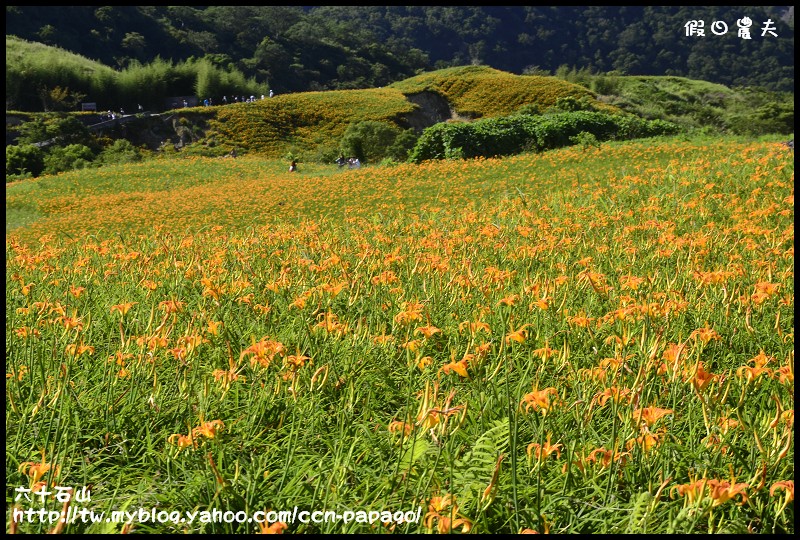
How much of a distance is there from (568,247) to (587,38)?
468 feet

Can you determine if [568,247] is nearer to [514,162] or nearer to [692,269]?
[692,269]

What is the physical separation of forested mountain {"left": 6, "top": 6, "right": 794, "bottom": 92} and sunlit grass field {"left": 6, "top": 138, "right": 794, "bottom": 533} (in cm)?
1645

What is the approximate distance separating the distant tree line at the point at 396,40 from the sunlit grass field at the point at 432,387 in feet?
50.0

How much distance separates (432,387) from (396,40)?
120 meters

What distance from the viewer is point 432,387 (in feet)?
6.56

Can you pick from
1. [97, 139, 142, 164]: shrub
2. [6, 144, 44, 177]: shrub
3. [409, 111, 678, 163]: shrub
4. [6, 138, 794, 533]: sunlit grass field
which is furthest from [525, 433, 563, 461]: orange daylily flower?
[97, 139, 142, 164]: shrub

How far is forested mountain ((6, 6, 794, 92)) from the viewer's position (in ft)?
201

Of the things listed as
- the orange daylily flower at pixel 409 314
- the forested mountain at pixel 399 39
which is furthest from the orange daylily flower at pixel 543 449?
the forested mountain at pixel 399 39

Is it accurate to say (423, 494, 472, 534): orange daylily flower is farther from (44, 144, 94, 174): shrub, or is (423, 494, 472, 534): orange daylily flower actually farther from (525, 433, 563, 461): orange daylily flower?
(44, 144, 94, 174): shrub

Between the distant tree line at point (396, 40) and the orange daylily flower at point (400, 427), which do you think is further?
the distant tree line at point (396, 40)

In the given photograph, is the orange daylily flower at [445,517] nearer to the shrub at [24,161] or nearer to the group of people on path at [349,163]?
the group of people on path at [349,163]

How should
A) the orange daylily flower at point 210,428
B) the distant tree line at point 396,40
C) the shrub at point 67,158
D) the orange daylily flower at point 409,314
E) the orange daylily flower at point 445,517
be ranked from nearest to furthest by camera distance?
the orange daylily flower at point 445,517
the orange daylily flower at point 210,428
the orange daylily flower at point 409,314
the shrub at point 67,158
the distant tree line at point 396,40

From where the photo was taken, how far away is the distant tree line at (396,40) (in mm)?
61281

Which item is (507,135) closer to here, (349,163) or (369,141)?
(349,163)
